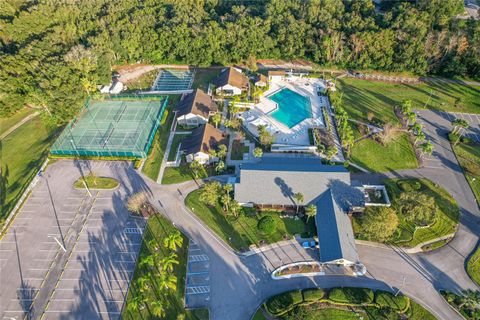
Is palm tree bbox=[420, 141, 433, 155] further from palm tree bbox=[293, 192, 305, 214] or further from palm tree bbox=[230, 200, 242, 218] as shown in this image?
palm tree bbox=[230, 200, 242, 218]

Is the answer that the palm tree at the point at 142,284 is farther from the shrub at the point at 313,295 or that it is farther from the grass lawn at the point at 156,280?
the shrub at the point at 313,295

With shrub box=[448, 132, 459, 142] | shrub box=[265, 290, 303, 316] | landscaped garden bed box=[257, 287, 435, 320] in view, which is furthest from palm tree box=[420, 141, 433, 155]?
shrub box=[265, 290, 303, 316]

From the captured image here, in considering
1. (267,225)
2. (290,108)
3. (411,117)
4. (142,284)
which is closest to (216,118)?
(290,108)

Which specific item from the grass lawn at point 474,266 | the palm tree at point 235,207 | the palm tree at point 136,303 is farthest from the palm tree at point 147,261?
the grass lawn at point 474,266

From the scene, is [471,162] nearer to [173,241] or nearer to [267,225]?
[267,225]

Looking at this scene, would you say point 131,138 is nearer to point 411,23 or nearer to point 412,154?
point 412,154

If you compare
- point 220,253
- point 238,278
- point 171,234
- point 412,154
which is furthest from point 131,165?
point 412,154
